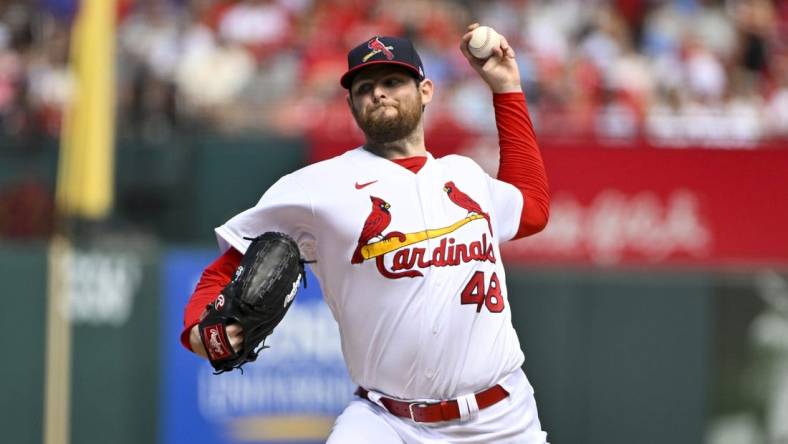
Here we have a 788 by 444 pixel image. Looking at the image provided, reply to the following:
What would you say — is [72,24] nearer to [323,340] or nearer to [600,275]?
[323,340]

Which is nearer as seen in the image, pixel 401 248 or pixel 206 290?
pixel 206 290

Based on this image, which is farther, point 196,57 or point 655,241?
point 196,57

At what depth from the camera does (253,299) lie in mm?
4035

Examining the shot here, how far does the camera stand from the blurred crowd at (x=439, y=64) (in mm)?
10148

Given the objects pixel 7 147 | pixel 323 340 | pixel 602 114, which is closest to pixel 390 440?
pixel 323 340

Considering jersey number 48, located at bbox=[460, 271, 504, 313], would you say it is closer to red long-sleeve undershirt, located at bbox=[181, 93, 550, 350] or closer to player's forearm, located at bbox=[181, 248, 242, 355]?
red long-sleeve undershirt, located at bbox=[181, 93, 550, 350]

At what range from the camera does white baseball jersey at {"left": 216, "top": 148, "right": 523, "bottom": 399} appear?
4.41m

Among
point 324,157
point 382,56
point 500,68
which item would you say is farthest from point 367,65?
point 324,157

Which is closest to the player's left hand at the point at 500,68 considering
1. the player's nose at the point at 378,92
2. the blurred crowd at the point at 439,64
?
the player's nose at the point at 378,92

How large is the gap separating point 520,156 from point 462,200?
46 centimetres

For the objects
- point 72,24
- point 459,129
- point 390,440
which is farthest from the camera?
point 72,24

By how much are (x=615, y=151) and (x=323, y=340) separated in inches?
109

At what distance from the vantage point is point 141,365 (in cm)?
820

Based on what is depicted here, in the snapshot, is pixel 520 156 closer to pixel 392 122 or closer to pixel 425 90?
pixel 425 90
